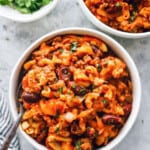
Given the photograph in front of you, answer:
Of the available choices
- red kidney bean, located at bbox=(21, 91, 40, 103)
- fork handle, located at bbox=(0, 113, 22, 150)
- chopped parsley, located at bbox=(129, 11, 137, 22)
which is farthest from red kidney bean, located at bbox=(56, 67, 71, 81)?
chopped parsley, located at bbox=(129, 11, 137, 22)

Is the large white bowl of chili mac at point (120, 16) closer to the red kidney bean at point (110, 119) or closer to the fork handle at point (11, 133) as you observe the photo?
the red kidney bean at point (110, 119)

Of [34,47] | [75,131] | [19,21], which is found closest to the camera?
[75,131]

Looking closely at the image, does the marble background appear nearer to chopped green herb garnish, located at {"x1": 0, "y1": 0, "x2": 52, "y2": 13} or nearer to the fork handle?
chopped green herb garnish, located at {"x1": 0, "y1": 0, "x2": 52, "y2": 13}

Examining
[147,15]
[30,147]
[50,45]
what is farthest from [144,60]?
[30,147]

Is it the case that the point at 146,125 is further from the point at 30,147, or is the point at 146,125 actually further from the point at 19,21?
the point at 19,21

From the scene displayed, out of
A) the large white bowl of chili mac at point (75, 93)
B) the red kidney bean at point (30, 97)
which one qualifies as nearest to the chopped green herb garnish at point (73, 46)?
the large white bowl of chili mac at point (75, 93)

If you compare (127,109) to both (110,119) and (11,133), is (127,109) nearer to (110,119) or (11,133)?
(110,119)

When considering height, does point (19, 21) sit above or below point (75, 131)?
above
